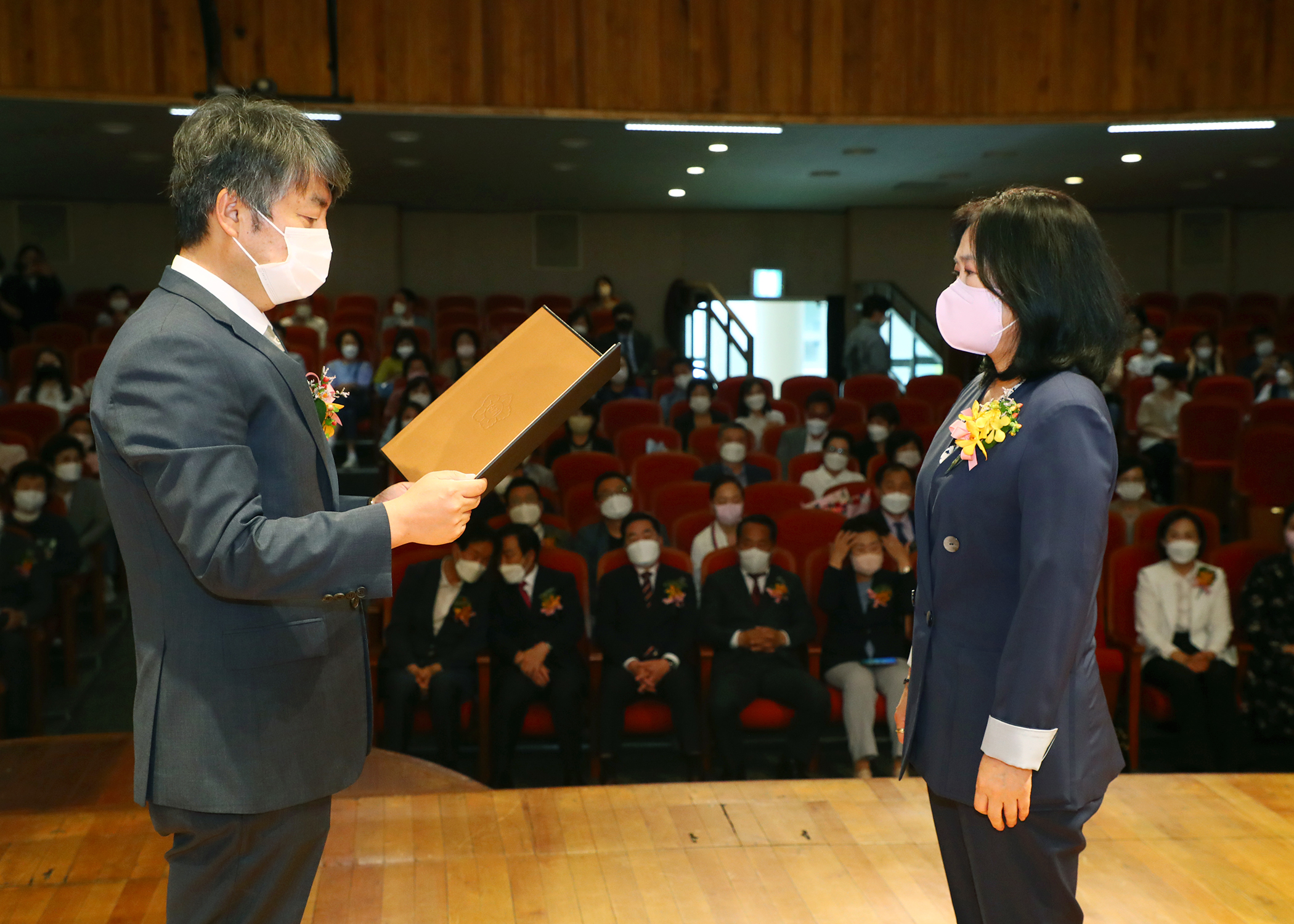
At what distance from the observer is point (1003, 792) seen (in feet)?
4.46

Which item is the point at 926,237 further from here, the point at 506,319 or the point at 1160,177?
the point at 506,319

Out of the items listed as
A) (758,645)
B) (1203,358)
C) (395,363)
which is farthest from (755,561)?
(1203,358)

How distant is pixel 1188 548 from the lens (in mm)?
4195

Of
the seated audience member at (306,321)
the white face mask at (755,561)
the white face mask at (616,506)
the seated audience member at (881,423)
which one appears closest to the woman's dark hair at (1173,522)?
the white face mask at (755,561)

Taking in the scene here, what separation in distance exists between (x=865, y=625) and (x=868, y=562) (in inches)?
10.0

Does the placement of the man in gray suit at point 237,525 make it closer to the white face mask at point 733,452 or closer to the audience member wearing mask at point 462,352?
the white face mask at point 733,452

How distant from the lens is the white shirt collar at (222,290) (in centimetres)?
128

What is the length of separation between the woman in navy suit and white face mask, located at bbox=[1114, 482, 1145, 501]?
181 inches

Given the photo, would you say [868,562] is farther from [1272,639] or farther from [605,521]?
[1272,639]

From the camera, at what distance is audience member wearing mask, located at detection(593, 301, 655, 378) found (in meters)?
9.02

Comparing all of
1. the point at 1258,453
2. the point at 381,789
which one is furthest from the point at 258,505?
the point at 1258,453

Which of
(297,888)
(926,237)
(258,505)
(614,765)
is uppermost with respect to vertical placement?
(926,237)

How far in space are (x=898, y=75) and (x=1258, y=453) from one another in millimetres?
3271

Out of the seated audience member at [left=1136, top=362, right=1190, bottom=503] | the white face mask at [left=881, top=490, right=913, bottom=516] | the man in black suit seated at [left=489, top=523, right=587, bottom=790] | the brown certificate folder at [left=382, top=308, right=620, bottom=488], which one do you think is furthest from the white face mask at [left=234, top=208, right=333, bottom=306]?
the seated audience member at [left=1136, top=362, right=1190, bottom=503]
